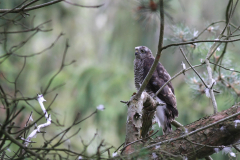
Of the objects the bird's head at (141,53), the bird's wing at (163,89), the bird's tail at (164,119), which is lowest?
the bird's tail at (164,119)

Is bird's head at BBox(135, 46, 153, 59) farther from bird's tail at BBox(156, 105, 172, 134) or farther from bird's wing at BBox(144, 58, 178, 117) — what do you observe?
bird's tail at BBox(156, 105, 172, 134)

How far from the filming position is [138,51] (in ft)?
14.8

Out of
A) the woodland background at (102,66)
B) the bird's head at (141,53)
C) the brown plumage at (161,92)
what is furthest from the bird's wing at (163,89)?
the bird's head at (141,53)

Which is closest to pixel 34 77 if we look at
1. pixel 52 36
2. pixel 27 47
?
pixel 27 47

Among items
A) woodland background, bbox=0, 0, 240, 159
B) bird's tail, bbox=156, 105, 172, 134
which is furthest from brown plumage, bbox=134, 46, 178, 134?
woodland background, bbox=0, 0, 240, 159

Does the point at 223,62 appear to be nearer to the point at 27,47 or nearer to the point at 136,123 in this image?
the point at 136,123

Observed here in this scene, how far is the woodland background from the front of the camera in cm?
616

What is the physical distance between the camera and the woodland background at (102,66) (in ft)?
20.2

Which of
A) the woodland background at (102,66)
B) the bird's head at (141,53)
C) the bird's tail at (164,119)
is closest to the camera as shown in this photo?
the bird's tail at (164,119)

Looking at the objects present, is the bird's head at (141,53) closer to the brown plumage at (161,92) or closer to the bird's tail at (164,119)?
the brown plumage at (161,92)

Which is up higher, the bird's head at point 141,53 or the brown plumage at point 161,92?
the bird's head at point 141,53

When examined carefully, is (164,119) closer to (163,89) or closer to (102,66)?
(163,89)

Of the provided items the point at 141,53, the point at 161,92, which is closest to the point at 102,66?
the point at 141,53

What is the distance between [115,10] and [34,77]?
3.66m
